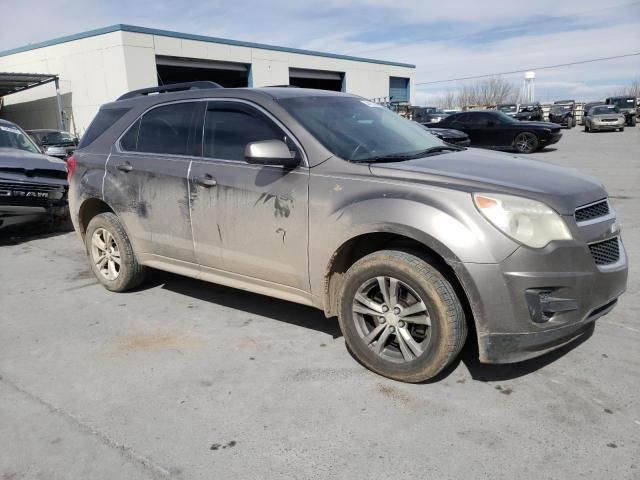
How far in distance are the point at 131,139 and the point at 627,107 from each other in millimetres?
38123

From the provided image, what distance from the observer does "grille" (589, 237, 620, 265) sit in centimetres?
291

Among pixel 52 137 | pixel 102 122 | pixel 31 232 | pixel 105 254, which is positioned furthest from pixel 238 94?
pixel 52 137

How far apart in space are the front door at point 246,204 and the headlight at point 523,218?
115cm

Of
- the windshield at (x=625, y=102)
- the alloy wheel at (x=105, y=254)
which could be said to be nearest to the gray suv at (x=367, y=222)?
the alloy wheel at (x=105, y=254)

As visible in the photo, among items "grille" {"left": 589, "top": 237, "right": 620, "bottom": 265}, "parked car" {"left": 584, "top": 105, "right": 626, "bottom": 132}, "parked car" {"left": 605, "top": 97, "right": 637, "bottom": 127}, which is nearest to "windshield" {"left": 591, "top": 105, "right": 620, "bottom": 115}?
"parked car" {"left": 584, "top": 105, "right": 626, "bottom": 132}

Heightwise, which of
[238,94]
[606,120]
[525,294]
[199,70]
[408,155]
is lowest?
[606,120]

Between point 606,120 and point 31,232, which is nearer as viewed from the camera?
point 31,232

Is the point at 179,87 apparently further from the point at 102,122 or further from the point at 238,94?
the point at 238,94

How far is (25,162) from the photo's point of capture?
7.41 metres

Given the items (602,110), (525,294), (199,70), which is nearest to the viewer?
(525,294)

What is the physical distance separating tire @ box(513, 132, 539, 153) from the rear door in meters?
15.2

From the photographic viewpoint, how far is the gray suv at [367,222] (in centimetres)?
277

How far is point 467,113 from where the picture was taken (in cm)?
1827

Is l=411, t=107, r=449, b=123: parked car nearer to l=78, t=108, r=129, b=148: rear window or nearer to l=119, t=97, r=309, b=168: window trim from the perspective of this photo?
l=78, t=108, r=129, b=148: rear window
